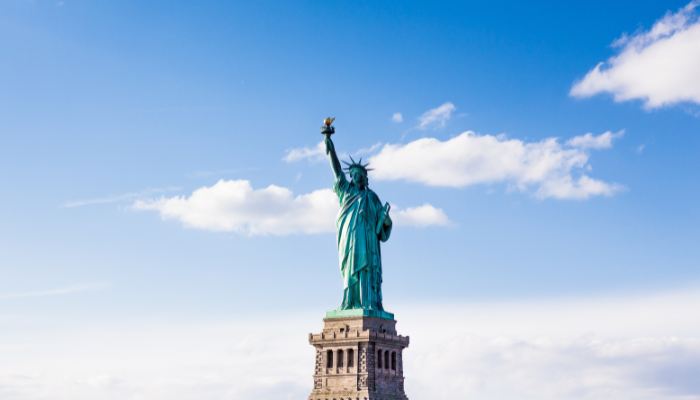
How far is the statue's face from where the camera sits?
61.1m

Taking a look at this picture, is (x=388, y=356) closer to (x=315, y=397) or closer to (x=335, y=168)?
(x=315, y=397)

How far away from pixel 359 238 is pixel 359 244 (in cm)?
40

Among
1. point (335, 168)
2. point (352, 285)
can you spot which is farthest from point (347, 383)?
point (335, 168)

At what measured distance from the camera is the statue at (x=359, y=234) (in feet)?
192

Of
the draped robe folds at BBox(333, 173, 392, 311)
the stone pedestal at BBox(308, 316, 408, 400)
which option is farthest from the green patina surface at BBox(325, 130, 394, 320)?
the stone pedestal at BBox(308, 316, 408, 400)

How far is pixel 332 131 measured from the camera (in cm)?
6112

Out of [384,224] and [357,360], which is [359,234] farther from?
[357,360]

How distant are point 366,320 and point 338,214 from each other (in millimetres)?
7760

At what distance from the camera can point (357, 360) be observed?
56531 mm

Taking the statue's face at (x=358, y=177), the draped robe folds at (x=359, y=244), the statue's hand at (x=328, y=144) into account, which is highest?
the statue's hand at (x=328, y=144)

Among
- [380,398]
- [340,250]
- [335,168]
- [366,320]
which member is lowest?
[380,398]

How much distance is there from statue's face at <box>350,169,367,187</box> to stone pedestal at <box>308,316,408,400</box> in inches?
356

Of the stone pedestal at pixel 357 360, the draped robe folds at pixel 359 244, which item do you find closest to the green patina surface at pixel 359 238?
the draped robe folds at pixel 359 244

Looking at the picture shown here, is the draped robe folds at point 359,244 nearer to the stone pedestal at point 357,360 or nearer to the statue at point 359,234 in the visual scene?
the statue at point 359,234
